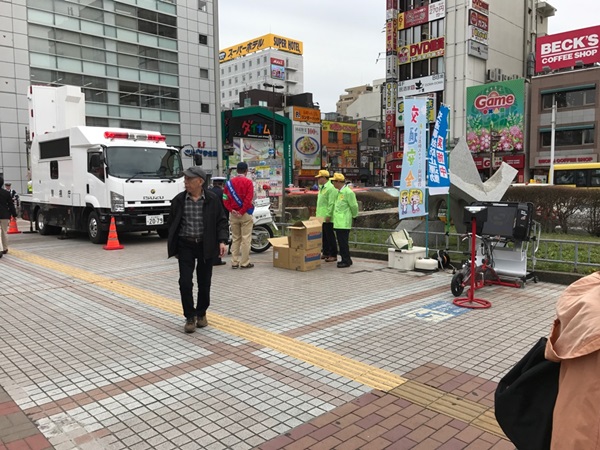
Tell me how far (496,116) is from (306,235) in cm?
3807

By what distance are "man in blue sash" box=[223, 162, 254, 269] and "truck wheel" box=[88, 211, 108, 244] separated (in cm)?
510

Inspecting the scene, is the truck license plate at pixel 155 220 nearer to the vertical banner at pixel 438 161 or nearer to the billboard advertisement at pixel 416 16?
the vertical banner at pixel 438 161

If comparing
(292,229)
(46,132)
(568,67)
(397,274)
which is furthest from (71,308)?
(568,67)

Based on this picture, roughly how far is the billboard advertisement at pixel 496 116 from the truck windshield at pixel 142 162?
32.8 meters

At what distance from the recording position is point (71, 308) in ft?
20.8

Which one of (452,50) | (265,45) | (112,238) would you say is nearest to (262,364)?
(112,238)

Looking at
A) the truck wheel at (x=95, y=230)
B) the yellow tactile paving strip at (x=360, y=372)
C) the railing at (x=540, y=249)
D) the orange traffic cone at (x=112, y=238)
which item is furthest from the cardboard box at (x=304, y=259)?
the truck wheel at (x=95, y=230)

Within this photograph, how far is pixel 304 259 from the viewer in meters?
8.84

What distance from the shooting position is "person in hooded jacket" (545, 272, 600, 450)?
1362 mm

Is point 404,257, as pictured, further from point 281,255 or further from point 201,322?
point 201,322

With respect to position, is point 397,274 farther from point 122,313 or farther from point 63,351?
point 63,351

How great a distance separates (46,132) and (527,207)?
1366cm

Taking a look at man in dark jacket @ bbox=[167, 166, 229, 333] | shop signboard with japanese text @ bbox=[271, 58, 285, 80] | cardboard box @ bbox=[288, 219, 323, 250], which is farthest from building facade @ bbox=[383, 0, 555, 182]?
shop signboard with japanese text @ bbox=[271, 58, 285, 80]

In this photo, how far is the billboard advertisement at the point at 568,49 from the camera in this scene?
3816 cm
